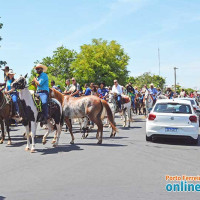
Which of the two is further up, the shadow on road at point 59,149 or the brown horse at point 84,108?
the brown horse at point 84,108

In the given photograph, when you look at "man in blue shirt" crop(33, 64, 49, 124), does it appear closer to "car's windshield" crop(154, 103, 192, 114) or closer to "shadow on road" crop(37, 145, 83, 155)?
"shadow on road" crop(37, 145, 83, 155)

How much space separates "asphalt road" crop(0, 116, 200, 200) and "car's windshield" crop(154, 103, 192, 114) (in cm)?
125

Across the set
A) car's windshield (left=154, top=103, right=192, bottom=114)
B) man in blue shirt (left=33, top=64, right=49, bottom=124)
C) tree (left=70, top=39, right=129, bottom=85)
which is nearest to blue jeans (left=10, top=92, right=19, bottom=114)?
man in blue shirt (left=33, top=64, right=49, bottom=124)

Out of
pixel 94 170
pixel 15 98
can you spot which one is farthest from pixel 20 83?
pixel 94 170

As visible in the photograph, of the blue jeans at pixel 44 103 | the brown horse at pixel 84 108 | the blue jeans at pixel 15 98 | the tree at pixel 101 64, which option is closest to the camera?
the blue jeans at pixel 44 103

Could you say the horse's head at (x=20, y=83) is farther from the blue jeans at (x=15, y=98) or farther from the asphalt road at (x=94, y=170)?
the blue jeans at (x=15, y=98)

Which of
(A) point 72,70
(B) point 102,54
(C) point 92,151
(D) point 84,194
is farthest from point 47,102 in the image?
(A) point 72,70

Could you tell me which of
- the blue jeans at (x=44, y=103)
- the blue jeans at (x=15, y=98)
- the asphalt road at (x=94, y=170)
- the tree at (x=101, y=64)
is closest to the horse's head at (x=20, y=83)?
the blue jeans at (x=44, y=103)

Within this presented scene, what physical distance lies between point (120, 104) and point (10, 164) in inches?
398

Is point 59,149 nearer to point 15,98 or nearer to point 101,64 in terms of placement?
point 15,98

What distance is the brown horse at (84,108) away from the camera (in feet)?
39.0

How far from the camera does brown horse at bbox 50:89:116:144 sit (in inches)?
468

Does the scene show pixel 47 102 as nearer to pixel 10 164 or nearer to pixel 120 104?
pixel 10 164

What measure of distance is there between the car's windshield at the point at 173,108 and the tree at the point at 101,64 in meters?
70.2
